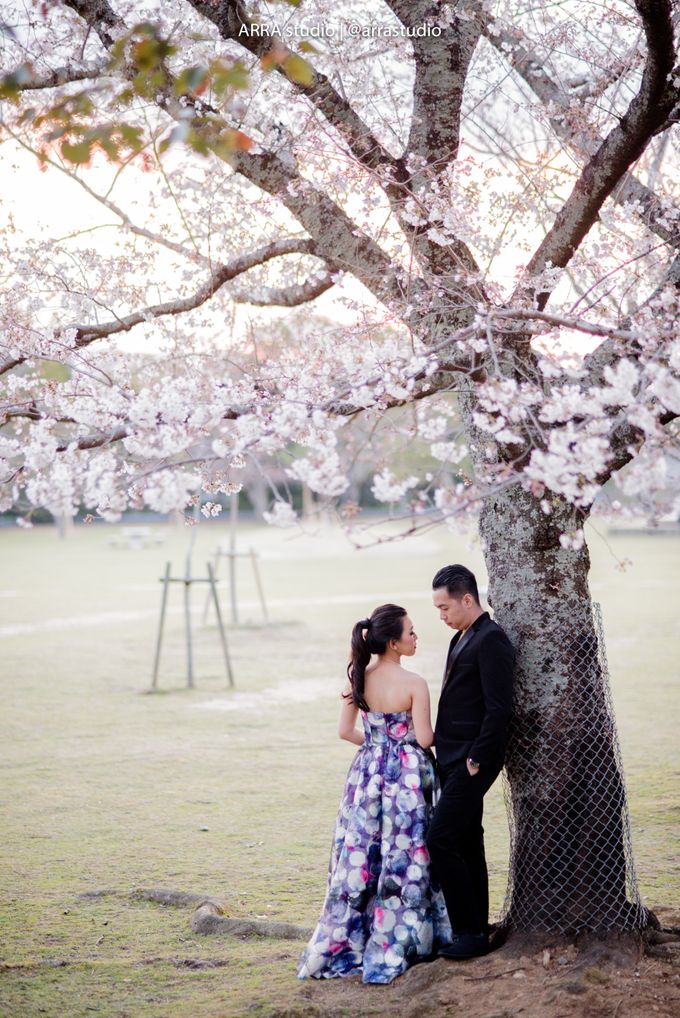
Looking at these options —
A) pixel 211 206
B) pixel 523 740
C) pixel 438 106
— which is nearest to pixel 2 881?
pixel 523 740

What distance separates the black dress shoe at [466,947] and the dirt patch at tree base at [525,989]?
0.03 m

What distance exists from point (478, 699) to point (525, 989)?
1206 mm

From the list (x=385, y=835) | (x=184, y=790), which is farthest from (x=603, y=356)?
(x=184, y=790)

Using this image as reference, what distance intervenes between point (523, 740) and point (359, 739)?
0.78 meters

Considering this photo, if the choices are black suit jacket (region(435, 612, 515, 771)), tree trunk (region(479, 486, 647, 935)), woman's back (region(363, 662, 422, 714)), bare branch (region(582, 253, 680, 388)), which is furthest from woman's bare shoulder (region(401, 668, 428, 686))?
bare branch (region(582, 253, 680, 388))

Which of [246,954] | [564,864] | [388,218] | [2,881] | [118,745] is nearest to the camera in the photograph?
[564,864]

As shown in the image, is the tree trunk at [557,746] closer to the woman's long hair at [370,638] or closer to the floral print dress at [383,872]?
the floral print dress at [383,872]

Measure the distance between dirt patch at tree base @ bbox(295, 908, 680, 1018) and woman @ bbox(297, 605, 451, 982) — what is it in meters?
0.12

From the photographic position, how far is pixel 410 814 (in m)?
4.48

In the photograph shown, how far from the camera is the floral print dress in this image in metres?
4.45

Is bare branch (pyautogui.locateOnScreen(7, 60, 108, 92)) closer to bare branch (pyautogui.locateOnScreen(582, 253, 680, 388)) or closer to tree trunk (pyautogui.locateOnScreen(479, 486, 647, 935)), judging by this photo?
bare branch (pyautogui.locateOnScreen(582, 253, 680, 388))

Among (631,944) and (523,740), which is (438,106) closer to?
(523,740)

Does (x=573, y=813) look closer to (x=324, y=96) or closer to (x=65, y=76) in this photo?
(x=324, y=96)

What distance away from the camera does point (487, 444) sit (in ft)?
15.5
